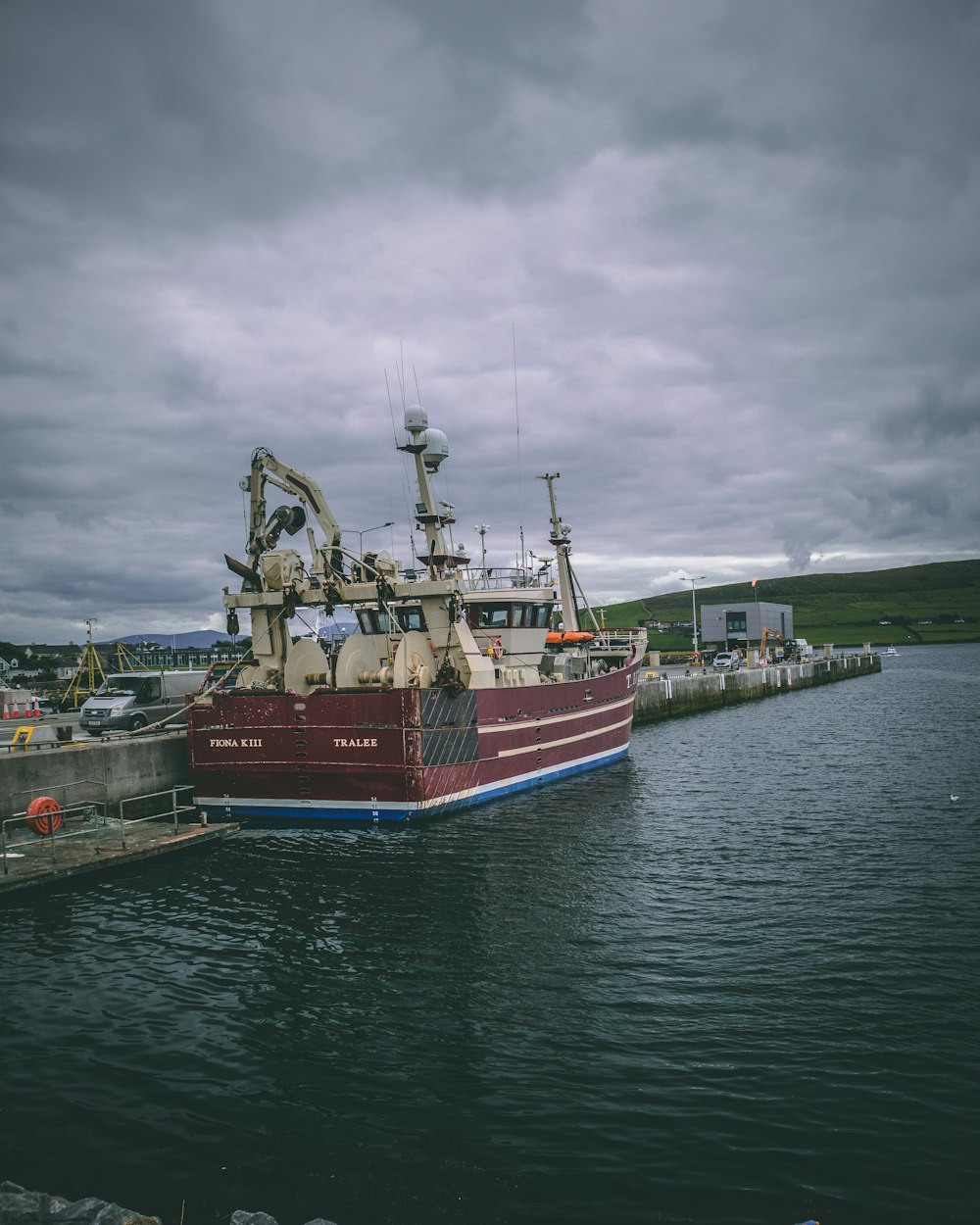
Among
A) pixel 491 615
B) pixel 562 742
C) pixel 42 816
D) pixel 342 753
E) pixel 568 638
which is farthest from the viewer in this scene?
pixel 568 638

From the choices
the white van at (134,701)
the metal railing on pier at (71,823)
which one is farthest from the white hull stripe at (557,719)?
the white van at (134,701)

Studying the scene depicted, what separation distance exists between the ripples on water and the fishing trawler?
269 cm

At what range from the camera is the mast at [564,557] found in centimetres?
3966

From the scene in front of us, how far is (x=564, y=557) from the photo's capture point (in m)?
39.9

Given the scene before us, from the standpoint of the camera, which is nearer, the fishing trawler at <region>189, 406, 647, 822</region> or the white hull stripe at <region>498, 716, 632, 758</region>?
the fishing trawler at <region>189, 406, 647, 822</region>

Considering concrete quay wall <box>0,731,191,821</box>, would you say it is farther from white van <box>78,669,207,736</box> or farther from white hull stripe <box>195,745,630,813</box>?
white van <box>78,669,207,736</box>

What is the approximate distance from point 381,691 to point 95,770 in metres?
7.99

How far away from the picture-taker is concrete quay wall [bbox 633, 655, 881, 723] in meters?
55.6

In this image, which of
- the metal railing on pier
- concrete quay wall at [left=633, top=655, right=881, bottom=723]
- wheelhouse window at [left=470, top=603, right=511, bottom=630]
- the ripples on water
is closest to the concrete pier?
the metal railing on pier

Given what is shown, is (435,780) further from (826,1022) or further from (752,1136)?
(752,1136)

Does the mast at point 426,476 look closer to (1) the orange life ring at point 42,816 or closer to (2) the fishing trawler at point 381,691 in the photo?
(2) the fishing trawler at point 381,691

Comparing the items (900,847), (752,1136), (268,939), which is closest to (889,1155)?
(752,1136)

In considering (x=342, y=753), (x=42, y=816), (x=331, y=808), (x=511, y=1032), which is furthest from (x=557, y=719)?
(x=511, y=1032)

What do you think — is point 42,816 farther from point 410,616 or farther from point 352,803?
point 410,616
